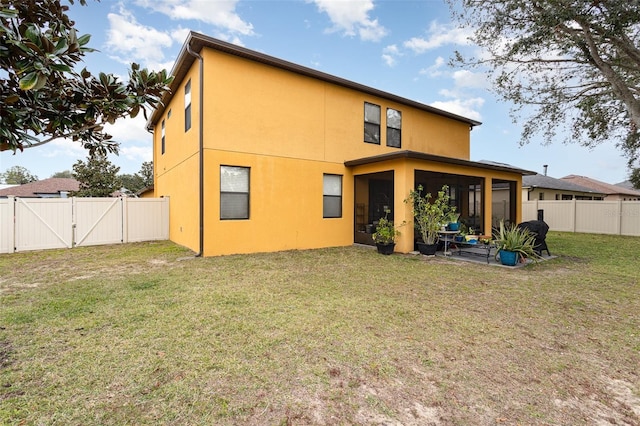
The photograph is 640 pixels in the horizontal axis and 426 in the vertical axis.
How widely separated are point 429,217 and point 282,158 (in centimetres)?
454

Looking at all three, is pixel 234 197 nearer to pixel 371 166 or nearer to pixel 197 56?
pixel 197 56

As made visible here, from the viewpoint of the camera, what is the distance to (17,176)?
5497cm

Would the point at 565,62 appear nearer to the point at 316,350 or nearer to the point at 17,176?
the point at 316,350

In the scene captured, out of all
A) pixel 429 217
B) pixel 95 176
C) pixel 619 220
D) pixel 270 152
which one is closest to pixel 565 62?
pixel 429 217

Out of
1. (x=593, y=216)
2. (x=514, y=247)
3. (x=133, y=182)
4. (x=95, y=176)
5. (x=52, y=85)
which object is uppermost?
(x=133, y=182)

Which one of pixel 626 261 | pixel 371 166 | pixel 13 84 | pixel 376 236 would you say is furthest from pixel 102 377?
pixel 626 261

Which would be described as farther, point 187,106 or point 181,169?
point 181,169

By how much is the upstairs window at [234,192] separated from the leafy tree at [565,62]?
8.36m

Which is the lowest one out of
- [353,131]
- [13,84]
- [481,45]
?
[13,84]

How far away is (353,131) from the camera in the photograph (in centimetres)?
1049

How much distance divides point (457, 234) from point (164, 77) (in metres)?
8.35

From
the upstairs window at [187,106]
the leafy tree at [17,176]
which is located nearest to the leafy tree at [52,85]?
the upstairs window at [187,106]

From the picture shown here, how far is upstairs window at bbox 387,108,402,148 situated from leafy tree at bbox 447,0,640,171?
8.62ft

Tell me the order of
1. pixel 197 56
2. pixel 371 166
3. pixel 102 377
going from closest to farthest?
pixel 102 377 → pixel 197 56 → pixel 371 166
